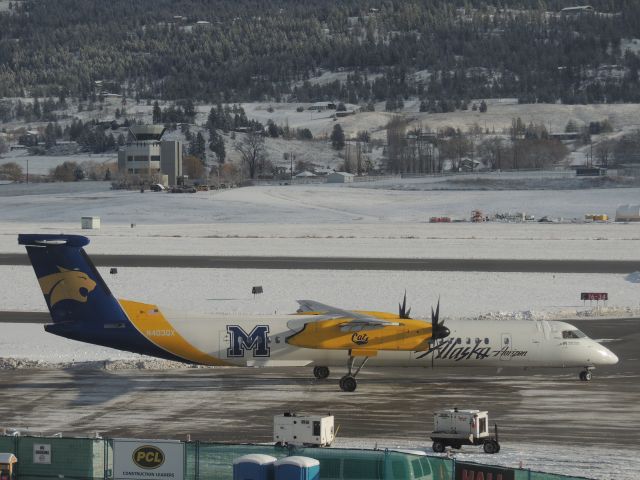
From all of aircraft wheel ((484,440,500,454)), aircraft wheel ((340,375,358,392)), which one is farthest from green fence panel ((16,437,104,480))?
aircraft wheel ((340,375,358,392))

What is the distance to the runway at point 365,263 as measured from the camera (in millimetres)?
85375

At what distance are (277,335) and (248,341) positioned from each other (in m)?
1.19

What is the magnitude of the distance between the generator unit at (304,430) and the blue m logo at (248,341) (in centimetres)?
1359

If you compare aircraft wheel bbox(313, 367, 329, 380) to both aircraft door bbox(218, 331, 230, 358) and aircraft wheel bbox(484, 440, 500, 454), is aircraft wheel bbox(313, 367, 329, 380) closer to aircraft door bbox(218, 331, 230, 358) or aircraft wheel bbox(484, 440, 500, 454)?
aircraft door bbox(218, 331, 230, 358)

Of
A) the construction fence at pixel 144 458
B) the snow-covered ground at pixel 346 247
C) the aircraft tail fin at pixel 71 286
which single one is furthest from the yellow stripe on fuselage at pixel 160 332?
the construction fence at pixel 144 458

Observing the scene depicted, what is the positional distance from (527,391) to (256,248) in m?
60.0

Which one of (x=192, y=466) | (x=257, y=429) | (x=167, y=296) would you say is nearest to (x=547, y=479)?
(x=192, y=466)

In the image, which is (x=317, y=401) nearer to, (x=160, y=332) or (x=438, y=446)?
(x=160, y=332)

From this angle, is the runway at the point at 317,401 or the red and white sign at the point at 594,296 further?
the red and white sign at the point at 594,296

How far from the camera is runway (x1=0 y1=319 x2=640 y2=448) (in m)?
39.5

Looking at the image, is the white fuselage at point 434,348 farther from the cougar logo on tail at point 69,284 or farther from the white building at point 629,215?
the white building at point 629,215

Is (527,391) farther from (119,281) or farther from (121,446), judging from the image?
(119,281)

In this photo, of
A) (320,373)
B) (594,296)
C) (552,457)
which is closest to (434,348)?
(320,373)

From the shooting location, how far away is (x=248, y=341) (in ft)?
155
